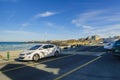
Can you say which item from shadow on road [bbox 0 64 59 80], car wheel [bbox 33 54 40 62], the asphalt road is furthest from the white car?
shadow on road [bbox 0 64 59 80]

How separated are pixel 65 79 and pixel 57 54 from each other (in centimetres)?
1346

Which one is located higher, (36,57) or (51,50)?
(51,50)

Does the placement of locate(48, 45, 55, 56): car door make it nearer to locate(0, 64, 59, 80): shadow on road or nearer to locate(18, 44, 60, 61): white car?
locate(18, 44, 60, 61): white car

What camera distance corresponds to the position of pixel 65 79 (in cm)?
984

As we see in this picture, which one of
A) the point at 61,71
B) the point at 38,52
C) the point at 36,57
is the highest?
the point at 38,52

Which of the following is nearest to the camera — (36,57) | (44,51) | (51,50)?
(36,57)

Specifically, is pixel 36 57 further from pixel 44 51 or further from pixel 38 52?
pixel 44 51

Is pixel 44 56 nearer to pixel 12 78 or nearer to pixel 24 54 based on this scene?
pixel 24 54

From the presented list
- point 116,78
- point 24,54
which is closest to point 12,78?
point 116,78

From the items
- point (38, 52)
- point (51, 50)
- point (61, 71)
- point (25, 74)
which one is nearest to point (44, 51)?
point (38, 52)

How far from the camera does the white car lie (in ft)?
61.6

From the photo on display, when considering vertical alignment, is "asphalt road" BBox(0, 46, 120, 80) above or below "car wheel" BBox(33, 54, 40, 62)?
below

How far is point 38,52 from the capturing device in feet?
64.3

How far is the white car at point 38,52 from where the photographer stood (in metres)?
18.8
